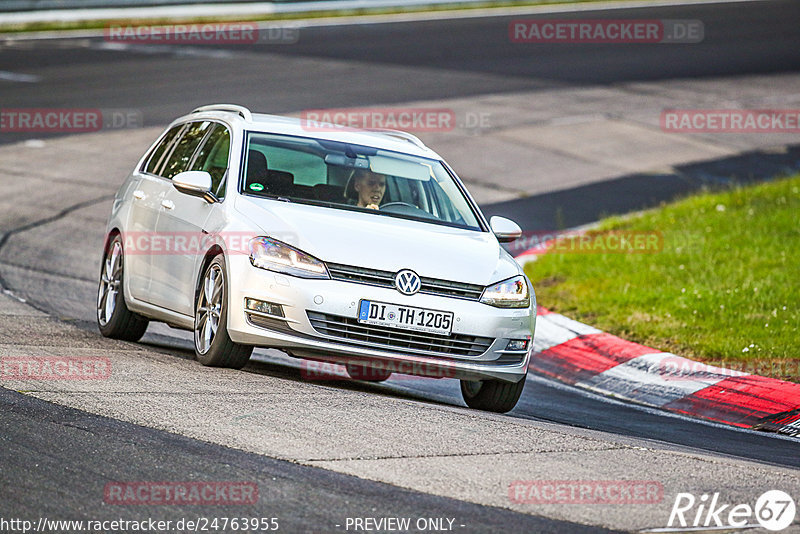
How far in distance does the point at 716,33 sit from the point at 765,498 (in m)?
29.2

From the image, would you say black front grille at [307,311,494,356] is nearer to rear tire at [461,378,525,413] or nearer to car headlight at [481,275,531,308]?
car headlight at [481,275,531,308]

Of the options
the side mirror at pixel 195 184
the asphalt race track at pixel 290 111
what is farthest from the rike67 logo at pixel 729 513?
the side mirror at pixel 195 184

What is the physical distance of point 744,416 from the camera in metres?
8.72

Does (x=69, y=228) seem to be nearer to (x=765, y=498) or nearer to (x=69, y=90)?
(x=69, y=90)

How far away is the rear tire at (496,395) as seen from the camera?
8180mm

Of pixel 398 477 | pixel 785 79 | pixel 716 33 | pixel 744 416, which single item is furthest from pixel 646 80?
pixel 398 477

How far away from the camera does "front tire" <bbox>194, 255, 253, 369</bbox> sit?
25.4 feet

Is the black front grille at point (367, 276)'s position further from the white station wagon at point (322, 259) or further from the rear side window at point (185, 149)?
the rear side window at point (185, 149)

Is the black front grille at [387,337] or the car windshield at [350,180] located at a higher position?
the car windshield at [350,180]

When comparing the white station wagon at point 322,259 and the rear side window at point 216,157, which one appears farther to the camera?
the rear side window at point 216,157

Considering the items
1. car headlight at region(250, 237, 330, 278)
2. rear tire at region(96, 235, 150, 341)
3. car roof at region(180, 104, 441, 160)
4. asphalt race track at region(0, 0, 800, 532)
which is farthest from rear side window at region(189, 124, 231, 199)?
asphalt race track at region(0, 0, 800, 532)

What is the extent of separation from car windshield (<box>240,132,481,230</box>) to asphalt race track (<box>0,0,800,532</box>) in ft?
4.02

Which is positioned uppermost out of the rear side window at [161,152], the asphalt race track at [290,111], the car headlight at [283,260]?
the rear side window at [161,152]

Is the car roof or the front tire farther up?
the car roof
